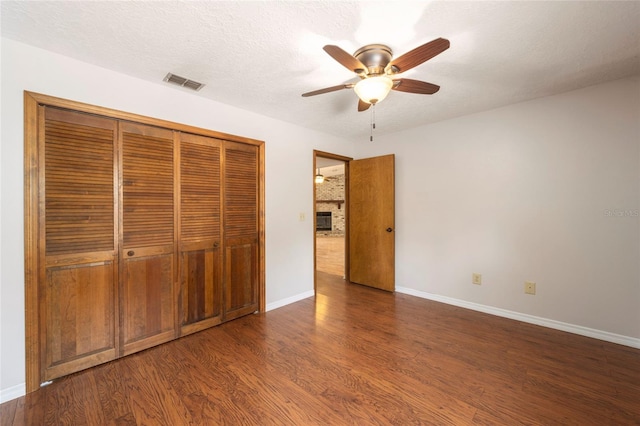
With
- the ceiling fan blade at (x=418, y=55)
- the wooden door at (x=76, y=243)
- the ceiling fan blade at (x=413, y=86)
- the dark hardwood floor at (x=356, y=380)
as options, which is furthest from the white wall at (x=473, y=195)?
the ceiling fan blade at (x=418, y=55)

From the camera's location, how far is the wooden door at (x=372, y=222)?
12.4 feet

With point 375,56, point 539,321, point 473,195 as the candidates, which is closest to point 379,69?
point 375,56

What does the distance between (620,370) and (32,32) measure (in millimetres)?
4656

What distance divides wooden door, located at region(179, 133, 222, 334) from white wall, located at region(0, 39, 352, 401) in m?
0.30

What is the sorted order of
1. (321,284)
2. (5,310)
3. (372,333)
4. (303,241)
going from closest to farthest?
(5,310) → (372,333) → (303,241) → (321,284)

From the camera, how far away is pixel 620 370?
6.37 feet

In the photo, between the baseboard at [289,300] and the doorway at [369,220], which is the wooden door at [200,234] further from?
the doorway at [369,220]

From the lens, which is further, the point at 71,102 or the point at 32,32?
the point at 71,102

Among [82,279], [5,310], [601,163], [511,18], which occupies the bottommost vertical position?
[5,310]

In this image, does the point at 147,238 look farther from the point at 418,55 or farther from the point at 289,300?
the point at 418,55

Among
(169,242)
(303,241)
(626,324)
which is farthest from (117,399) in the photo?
(626,324)

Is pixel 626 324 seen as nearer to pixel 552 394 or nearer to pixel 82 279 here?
pixel 552 394

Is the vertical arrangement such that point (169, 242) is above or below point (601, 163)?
below

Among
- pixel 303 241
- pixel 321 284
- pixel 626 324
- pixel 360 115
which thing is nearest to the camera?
pixel 626 324
